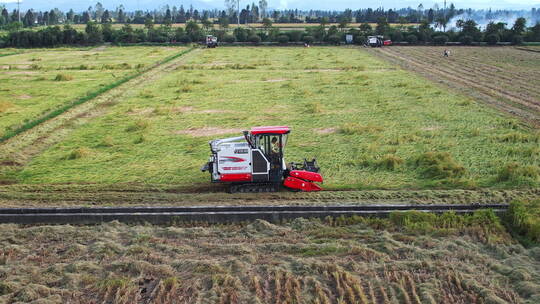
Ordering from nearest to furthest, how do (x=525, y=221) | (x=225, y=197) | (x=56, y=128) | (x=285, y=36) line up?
(x=525, y=221) → (x=225, y=197) → (x=56, y=128) → (x=285, y=36)

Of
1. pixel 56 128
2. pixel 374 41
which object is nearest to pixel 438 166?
pixel 56 128

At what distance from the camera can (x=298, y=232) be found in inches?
562

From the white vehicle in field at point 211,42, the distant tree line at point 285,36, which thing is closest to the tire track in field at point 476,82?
the distant tree line at point 285,36

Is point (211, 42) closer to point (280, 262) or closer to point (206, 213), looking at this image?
point (206, 213)

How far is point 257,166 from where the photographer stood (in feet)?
54.8


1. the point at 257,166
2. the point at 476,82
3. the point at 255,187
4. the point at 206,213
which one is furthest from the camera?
the point at 476,82

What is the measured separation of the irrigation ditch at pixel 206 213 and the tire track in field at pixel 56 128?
6.92 metres

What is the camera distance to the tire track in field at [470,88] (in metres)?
29.3

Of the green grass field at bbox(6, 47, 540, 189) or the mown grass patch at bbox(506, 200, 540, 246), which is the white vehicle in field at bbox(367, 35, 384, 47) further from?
the mown grass patch at bbox(506, 200, 540, 246)

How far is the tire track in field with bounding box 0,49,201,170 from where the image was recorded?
22.4 m

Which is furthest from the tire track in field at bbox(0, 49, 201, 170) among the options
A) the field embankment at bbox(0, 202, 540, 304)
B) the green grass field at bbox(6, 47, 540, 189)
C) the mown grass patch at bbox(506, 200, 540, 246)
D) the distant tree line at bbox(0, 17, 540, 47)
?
the distant tree line at bbox(0, 17, 540, 47)

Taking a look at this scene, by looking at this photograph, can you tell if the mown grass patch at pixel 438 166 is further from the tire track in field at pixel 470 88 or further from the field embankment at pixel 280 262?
the tire track in field at pixel 470 88

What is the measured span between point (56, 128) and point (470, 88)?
2803 centimetres

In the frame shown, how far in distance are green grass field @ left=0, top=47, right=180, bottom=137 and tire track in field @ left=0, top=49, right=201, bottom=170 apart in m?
1.45
